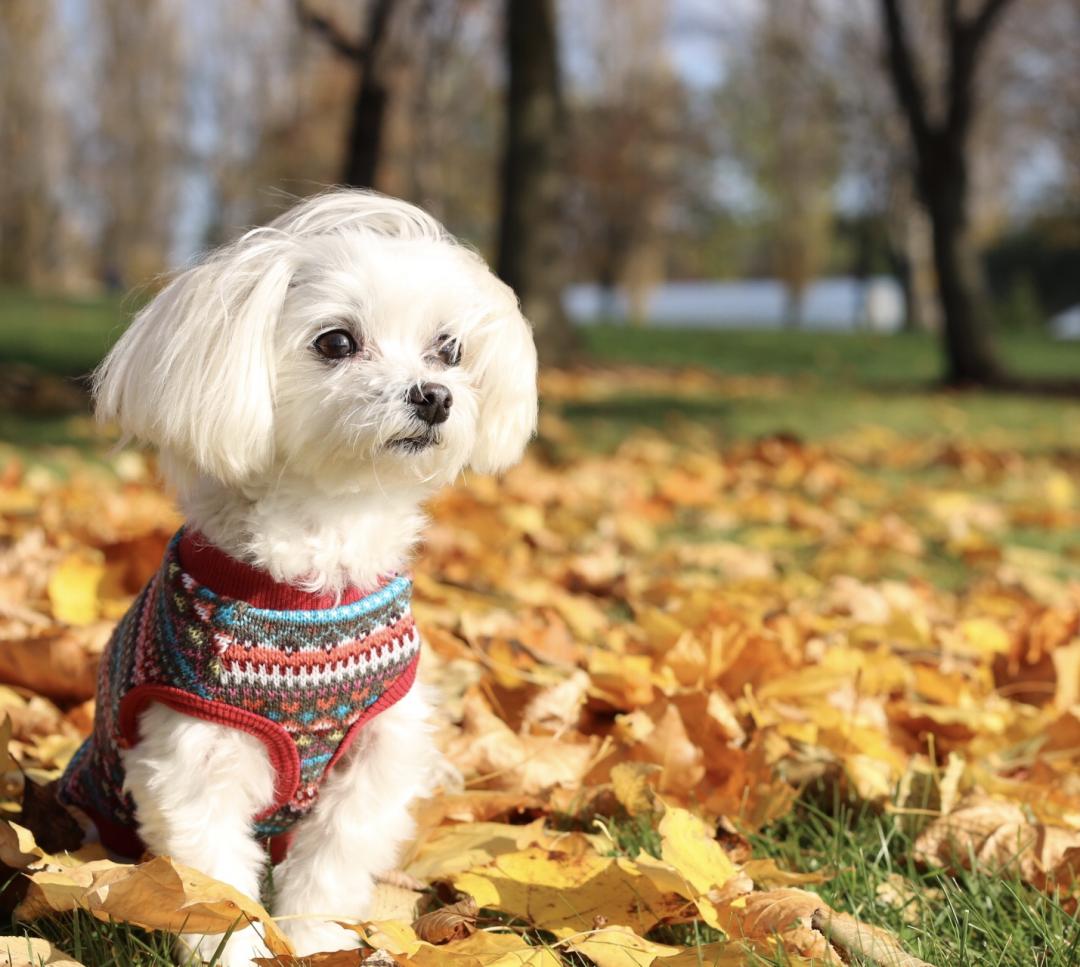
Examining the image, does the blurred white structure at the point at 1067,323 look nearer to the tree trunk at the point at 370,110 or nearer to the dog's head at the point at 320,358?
the tree trunk at the point at 370,110

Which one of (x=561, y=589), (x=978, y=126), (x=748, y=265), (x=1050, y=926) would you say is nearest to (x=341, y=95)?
(x=978, y=126)

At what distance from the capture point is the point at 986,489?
245 inches

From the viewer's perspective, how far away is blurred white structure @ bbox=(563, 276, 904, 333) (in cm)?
3972

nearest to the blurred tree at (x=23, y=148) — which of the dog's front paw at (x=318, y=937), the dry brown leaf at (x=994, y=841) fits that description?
the dog's front paw at (x=318, y=937)

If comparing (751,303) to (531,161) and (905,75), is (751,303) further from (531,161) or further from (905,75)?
(531,161)

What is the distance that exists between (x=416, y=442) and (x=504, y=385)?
0.25 meters

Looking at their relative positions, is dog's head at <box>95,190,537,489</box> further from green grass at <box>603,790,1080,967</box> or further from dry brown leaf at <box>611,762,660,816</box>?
green grass at <box>603,790,1080,967</box>

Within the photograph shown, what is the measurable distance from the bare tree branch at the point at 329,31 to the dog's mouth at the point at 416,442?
12.0 metres

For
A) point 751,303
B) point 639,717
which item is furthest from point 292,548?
point 751,303

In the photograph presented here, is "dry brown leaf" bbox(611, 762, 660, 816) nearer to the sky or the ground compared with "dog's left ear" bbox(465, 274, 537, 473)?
nearer to the ground

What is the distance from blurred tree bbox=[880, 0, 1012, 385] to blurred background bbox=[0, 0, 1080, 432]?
0.11 ft

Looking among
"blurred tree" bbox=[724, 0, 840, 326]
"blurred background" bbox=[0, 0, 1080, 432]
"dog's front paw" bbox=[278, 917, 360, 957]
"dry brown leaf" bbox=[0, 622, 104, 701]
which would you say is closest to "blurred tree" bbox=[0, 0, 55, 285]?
"blurred background" bbox=[0, 0, 1080, 432]

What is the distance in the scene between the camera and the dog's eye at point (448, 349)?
1.92 metres

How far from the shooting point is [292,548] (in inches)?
69.7
